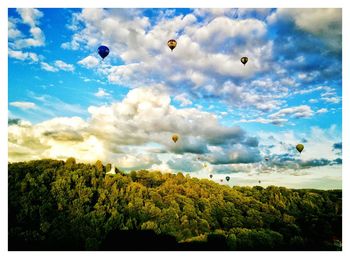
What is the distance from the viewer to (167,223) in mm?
16938

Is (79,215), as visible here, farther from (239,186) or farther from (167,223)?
(239,186)

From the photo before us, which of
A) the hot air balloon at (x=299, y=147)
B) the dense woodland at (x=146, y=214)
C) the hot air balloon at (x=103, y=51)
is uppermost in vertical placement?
the hot air balloon at (x=103, y=51)

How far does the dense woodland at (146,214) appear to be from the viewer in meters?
15.5

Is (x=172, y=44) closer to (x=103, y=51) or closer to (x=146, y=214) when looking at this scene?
(x=103, y=51)

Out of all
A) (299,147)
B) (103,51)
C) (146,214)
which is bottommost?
(146,214)

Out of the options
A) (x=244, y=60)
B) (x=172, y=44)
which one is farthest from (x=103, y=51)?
(x=244, y=60)

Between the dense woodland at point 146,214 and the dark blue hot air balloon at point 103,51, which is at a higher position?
the dark blue hot air balloon at point 103,51

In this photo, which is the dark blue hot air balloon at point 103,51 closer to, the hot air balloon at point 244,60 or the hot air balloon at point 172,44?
the hot air balloon at point 172,44

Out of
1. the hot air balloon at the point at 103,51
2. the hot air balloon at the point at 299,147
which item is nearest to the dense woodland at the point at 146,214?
the hot air balloon at the point at 299,147

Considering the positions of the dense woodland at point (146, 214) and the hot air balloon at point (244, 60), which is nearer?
the dense woodland at point (146, 214)

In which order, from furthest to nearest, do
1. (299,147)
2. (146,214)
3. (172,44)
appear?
(299,147) < (172,44) < (146,214)

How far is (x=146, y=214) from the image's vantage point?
56.3 ft

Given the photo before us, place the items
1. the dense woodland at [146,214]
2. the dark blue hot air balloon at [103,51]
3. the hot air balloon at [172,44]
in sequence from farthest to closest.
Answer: the hot air balloon at [172,44] < the dark blue hot air balloon at [103,51] < the dense woodland at [146,214]

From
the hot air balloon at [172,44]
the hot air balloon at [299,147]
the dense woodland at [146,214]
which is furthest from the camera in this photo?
the hot air balloon at [299,147]
